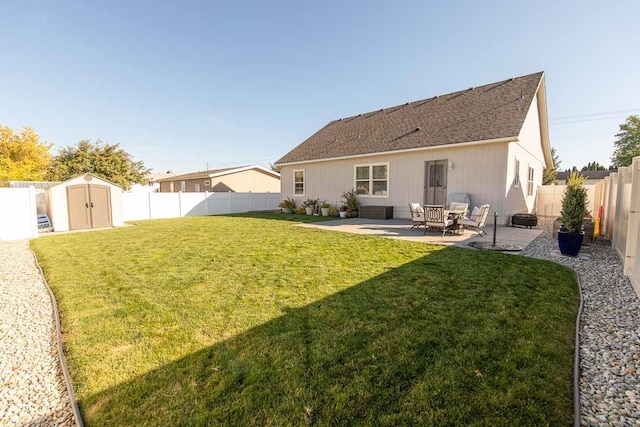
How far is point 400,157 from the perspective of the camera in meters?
12.6

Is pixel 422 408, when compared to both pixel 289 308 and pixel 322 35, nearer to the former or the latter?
pixel 289 308

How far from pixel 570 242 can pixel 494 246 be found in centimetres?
136

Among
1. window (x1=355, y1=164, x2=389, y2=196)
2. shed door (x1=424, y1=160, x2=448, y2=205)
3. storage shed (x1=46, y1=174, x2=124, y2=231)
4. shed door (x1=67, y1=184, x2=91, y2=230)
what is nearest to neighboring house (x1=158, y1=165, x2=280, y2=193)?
storage shed (x1=46, y1=174, x2=124, y2=231)

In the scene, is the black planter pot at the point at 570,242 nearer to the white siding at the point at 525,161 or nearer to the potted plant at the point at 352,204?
the white siding at the point at 525,161

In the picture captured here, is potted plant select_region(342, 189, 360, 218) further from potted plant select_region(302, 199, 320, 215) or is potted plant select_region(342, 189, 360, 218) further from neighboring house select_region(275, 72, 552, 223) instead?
potted plant select_region(302, 199, 320, 215)

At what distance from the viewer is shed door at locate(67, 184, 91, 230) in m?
11.5

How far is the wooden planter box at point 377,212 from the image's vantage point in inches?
496

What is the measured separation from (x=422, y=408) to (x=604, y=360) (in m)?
1.94

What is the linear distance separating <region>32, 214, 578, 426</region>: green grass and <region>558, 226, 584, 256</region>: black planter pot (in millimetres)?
1362

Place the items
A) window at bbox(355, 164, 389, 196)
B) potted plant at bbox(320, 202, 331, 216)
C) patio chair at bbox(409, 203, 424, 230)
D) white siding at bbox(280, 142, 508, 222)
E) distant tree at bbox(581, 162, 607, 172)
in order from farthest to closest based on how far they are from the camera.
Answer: distant tree at bbox(581, 162, 607, 172), potted plant at bbox(320, 202, 331, 216), window at bbox(355, 164, 389, 196), white siding at bbox(280, 142, 508, 222), patio chair at bbox(409, 203, 424, 230)

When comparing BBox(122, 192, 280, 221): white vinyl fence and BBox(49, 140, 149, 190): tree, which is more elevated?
BBox(49, 140, 149, 190): tree

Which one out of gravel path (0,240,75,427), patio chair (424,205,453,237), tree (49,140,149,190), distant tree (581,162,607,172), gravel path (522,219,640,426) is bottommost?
gravel path (0,240,75,427)

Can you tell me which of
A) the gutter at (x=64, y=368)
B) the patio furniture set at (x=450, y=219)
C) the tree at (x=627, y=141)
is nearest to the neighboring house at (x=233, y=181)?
the patio furniture set at (x=450, y=219)

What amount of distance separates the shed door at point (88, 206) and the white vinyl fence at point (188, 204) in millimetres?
2380
